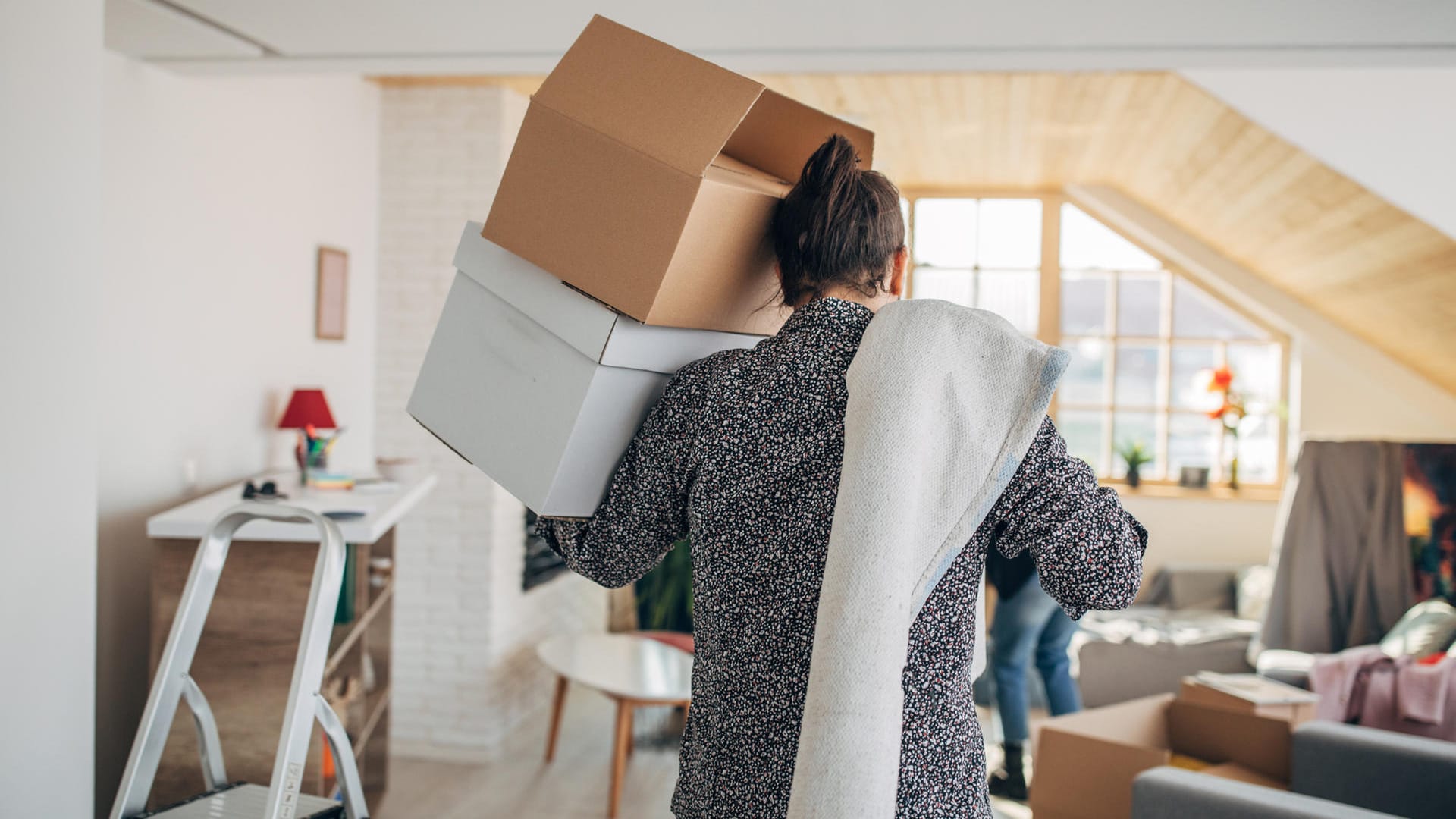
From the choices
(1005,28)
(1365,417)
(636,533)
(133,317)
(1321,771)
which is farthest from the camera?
(1365,417)

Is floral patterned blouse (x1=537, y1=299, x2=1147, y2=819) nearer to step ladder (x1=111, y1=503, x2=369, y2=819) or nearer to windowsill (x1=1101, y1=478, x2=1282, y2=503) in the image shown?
step ladder (x1=111, y1=503, x2=369, y2=819)

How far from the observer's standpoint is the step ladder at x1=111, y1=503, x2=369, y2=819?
1.57m

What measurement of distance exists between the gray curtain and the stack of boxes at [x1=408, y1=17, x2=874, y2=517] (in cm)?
380

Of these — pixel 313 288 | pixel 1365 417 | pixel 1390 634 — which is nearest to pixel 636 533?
pixel 313 288

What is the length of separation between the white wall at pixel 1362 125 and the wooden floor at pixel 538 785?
2.23 metres

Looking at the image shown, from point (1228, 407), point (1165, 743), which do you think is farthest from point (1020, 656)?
point (1228, 407)

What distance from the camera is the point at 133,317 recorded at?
109 inches

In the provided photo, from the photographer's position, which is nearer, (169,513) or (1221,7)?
(1221,7)

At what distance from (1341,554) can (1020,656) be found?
66.5 inches

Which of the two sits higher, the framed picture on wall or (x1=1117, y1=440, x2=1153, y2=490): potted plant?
the framed picture on wall

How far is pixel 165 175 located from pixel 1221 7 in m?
2.55

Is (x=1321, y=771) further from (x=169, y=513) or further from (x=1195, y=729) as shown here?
(x=169, y=513)

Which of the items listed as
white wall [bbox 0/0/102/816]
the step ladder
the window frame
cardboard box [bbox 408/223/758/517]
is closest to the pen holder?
white wall [bbox 0/0/102/816]

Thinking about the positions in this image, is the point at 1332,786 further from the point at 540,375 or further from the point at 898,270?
the point at 540,375
